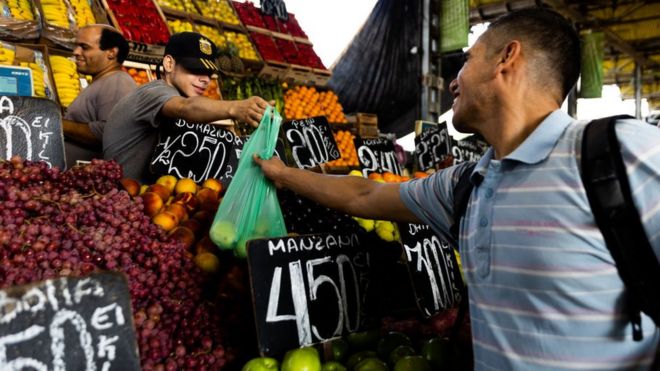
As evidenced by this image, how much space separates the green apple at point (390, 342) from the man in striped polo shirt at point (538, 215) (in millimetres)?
589

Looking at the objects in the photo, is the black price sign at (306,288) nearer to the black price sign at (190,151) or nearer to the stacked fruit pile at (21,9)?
the black price sign at (190,151)

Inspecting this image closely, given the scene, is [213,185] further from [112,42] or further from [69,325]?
[112,42]

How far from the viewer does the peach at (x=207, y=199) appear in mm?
2293

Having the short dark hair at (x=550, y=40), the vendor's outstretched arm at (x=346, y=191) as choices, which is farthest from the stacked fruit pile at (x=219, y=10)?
the short dark hair at (x=550, y=40)

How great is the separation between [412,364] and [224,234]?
0.79m

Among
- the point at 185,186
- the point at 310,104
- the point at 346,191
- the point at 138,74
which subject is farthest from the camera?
the point at 310,104

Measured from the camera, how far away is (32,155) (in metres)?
2.05

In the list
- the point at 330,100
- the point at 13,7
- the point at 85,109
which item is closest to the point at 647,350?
the point at 85,109

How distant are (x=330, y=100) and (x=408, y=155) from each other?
2092mm

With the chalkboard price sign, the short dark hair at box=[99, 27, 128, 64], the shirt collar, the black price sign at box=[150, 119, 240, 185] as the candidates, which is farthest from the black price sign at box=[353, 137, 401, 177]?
the chalkboard price sign

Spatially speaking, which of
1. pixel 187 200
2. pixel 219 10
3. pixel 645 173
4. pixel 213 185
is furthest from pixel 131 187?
pixel 219 10

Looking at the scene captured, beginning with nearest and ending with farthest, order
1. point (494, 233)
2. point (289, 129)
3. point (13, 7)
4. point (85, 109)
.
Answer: point (494, 233), point (289, 129), point (85, 109), point (13, 7)

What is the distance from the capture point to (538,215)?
127 cm

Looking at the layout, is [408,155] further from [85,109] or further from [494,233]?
[494,233]
